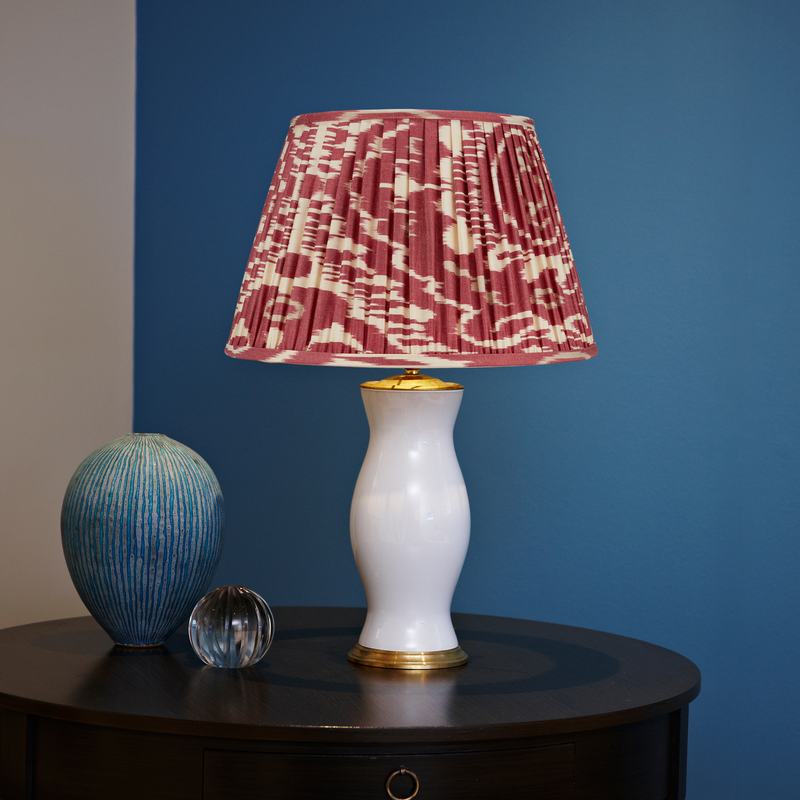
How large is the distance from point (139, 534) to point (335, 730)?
37 centimetres

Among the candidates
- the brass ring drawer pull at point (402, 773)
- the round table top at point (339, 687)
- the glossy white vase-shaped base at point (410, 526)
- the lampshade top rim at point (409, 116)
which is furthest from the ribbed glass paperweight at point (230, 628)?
the lampshade top rim at point (409, 116)

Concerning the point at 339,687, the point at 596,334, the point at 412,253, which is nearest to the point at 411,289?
the point at 412,253

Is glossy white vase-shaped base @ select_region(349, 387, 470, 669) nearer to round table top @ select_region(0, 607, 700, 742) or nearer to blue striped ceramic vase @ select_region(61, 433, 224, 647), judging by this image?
round table top @ select_region(0, 607, 700, 742)

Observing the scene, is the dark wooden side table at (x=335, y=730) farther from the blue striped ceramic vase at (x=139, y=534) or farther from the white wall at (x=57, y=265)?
the white wall at (x=57, y=265)

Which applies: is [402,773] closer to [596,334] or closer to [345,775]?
[345,775]

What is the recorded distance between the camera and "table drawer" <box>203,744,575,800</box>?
0.92 metres

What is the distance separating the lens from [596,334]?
1.71 meters

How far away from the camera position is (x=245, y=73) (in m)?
1.80

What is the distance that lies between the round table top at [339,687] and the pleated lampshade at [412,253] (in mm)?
330

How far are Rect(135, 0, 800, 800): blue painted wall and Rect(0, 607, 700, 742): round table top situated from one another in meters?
0.45

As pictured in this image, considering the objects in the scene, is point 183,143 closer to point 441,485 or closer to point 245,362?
point 245,362

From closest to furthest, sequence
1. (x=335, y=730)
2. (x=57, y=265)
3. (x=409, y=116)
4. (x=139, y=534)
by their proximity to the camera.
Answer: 1. (x=335, y=730)
2. (x=409, y=116)
3. (x=139, y=534)
4. (x=57, y=265)

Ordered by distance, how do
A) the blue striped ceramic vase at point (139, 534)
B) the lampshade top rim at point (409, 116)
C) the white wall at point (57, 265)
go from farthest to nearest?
the white wall at point (57, 265)
the blue striped ceramic vase at point (139, 534)
the lampshade top rim at point (409, 116)

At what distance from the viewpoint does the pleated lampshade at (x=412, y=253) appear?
0.97m
